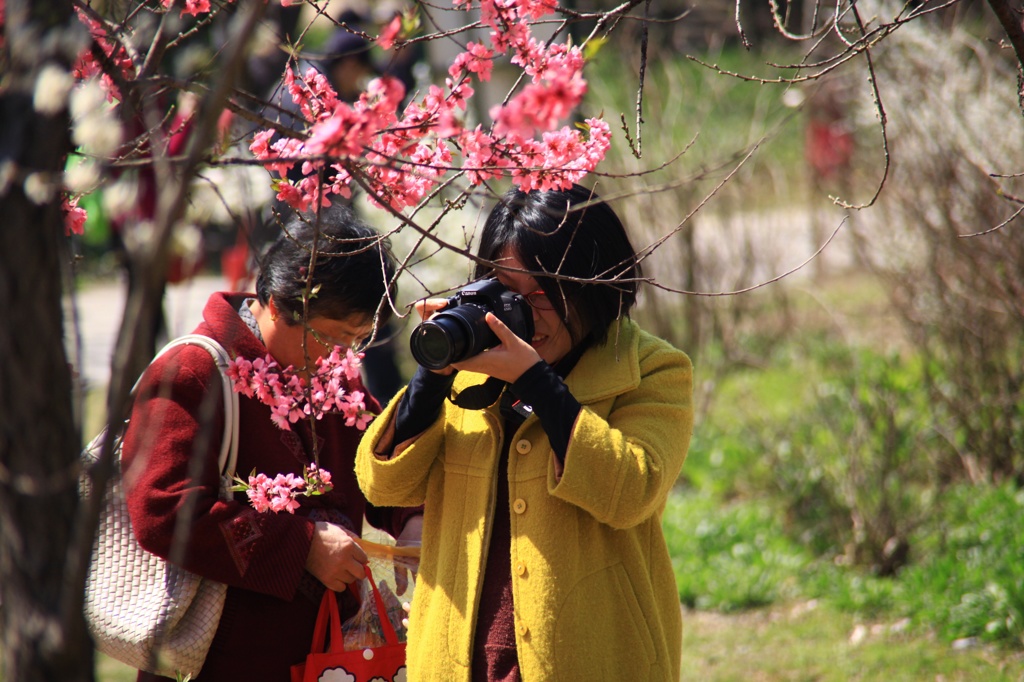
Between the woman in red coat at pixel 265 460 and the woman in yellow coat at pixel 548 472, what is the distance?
0.22m

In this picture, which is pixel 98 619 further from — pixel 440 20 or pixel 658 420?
pixel 440 20

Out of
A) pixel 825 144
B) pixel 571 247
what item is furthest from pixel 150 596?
pixel 825 144

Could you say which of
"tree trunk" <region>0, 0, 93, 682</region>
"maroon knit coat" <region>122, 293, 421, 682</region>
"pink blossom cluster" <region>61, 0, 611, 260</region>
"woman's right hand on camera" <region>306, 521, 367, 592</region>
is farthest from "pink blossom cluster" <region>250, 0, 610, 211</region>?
"woman's right hand on camera" <region>306, 521, 367, 592</region>

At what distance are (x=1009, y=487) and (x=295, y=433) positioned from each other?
317 centimetres

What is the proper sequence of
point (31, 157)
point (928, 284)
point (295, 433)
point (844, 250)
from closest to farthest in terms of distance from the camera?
point (31, 157) < point (295, 433) < point (928, 284) < point (844, 250)

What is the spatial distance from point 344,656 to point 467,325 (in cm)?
78

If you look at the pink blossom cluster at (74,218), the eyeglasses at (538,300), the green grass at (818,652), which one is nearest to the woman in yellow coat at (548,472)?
the eyeglasses at (538,300)

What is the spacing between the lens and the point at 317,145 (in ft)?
4.50

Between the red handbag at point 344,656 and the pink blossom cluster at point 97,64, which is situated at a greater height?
the pink blossom cluster at point 97,64

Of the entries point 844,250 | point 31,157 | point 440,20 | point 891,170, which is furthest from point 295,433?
point 844,250

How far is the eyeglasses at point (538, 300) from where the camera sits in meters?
1.89

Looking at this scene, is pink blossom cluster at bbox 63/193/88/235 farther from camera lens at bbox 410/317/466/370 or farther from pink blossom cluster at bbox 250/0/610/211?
camera lens at bbox 410/317/466/370

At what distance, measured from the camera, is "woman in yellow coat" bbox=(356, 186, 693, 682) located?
5.71 feet

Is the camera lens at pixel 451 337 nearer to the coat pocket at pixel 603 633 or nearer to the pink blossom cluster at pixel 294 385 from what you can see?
the pink blossom cluster at pixel 294 385
